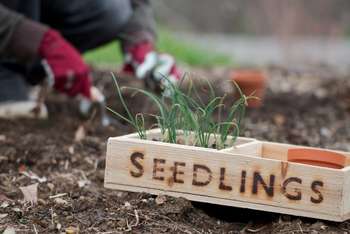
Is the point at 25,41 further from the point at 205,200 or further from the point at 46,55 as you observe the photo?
the point at 205,200

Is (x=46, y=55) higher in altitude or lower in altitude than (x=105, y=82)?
higher

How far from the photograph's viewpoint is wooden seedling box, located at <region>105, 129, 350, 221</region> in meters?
1.87

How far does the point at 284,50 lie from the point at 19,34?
4712mm

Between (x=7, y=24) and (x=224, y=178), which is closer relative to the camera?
(x=224, y=178)

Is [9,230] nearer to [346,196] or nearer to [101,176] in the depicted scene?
[101,176]

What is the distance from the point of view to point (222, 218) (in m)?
2.07

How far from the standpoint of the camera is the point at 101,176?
2.45 m

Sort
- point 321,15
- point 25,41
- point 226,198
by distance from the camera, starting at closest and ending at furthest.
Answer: point 226,198 < point 25,41 < point 321,15

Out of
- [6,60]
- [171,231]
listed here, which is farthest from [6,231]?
[6,60]

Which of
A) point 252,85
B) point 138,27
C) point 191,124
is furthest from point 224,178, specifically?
point 252,85

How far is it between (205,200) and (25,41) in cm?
145

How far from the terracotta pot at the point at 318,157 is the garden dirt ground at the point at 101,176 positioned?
0.19 meters

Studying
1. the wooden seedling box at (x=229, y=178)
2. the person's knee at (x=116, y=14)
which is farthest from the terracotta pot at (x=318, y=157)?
the person's knee at (x=116, y=14)

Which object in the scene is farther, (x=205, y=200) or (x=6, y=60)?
(x=6, y=60)
